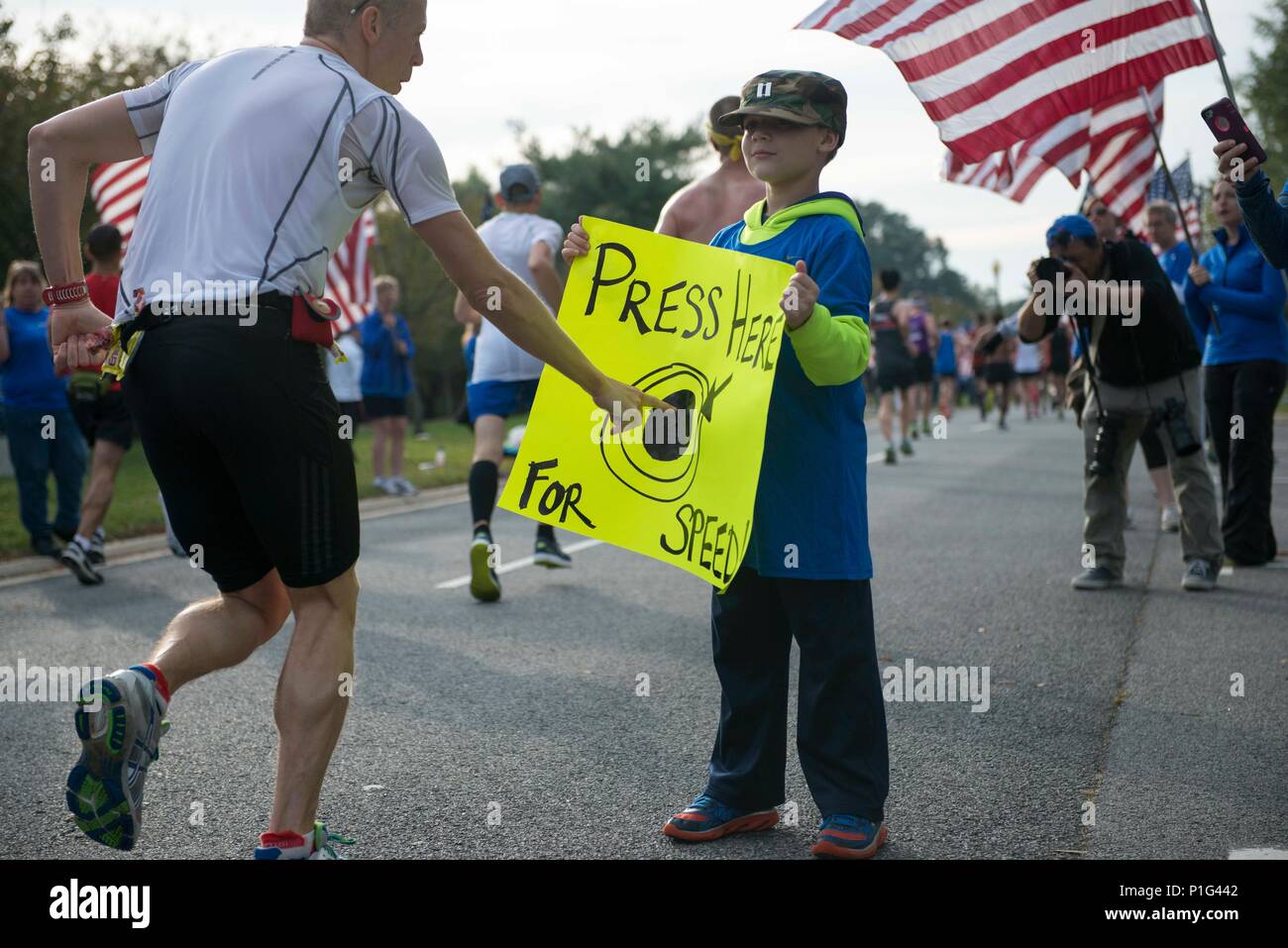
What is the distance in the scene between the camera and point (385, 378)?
48.5ft

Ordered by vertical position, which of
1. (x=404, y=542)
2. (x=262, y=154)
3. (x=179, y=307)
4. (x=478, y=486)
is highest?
(x=262, y=154)

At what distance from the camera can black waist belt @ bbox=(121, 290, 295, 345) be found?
2.95 m

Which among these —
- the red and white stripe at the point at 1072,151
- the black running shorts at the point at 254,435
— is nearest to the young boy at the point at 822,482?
the black running shorts at the point at 254,435

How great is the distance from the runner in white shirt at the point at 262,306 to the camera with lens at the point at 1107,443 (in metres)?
5.41

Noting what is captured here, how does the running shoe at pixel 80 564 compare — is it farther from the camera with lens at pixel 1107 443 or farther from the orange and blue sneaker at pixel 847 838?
the orange and blue sneaker at pixel 847 838

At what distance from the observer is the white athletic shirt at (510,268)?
776 centimetres

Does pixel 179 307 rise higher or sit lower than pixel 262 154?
lower

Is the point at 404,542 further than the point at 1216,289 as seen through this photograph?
Yes

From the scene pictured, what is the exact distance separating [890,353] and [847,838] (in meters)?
14.5

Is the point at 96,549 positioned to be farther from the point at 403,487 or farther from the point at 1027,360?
the point at 1027,360

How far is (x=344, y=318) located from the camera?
18234 millimetres
